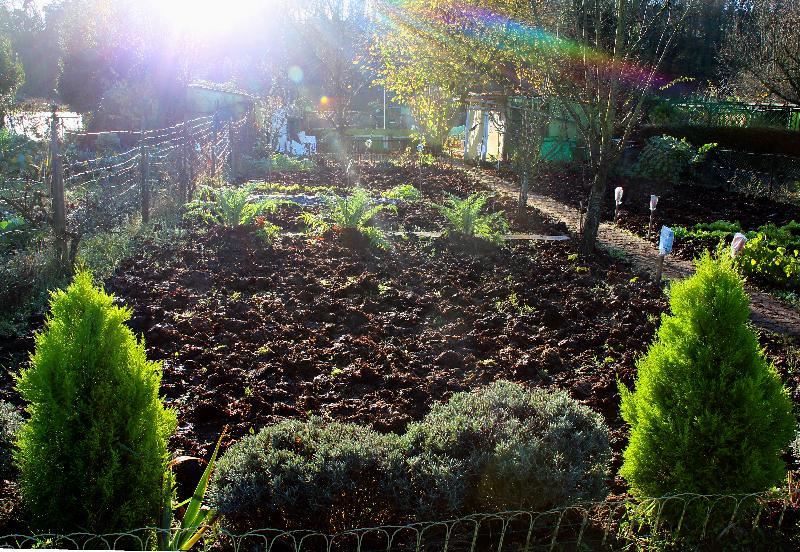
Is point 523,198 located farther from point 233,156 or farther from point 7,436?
point 7,436

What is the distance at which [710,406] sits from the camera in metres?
2.98

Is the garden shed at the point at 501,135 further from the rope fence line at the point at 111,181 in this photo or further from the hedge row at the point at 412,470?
the hedge row at the point at 412,470

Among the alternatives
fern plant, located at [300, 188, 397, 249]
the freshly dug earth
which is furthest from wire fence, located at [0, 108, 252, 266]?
fern plant, located at [300, 188, 397, 249]

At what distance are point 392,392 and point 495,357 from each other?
3.48 feet

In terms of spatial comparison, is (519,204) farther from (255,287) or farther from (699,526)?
(699,526)

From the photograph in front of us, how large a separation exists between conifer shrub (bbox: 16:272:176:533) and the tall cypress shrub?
2.10 metres

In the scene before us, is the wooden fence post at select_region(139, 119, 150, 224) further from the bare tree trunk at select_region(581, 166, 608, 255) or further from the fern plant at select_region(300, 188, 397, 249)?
the bare tree trunk at select_region(581, 166, 608, 255)

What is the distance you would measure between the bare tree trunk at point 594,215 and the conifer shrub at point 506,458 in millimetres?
6051

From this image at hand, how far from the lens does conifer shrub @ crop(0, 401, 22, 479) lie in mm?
3180

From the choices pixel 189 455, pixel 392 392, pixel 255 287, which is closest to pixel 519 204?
pixel 255 287

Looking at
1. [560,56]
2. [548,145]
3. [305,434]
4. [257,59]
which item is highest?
[257,59]

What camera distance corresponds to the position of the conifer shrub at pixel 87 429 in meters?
2.60

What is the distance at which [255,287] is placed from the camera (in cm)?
708

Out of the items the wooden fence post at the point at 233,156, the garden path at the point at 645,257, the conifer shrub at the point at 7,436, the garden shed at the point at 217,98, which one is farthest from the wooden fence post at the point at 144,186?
the garden shed at the point at 217,98
